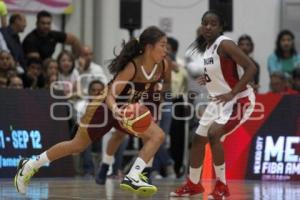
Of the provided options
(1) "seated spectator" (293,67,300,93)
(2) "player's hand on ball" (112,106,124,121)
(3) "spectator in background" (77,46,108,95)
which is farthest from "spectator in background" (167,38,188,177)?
(2) "player's hand on ball" (112,106,124,121)

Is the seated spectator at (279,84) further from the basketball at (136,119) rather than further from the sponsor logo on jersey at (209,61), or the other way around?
the basketball at (136,119)

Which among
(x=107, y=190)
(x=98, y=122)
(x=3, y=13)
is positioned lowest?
(x=107, y=190)

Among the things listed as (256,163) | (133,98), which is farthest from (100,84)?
(133,98)

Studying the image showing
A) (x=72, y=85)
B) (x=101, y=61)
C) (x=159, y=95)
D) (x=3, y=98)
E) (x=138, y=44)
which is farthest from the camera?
(x=101, y=61)

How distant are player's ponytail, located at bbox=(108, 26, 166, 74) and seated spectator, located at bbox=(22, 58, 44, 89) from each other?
5.02 metres

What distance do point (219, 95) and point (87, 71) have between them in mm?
6073

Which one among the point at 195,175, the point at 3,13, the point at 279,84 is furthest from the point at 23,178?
the point at 279,84

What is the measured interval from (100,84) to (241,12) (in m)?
4.26

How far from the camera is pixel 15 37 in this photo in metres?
14.5

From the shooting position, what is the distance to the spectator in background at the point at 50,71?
14.5m

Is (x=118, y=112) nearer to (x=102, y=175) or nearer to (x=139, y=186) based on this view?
(x=139, y=186)

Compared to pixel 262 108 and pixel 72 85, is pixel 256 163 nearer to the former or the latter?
pixel 262 108

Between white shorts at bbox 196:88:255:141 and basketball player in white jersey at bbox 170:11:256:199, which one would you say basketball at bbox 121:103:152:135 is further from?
white shorts at bbox 196:88:255:141

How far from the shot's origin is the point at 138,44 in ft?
31.4
